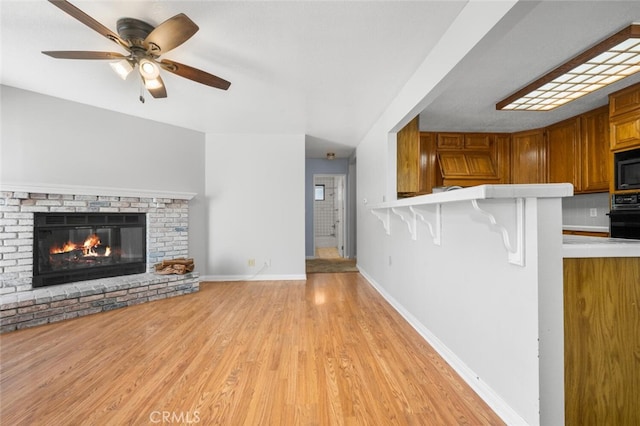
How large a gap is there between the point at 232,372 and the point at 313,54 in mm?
2392

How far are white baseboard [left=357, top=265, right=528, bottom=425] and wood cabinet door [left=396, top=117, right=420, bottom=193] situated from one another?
1.40m

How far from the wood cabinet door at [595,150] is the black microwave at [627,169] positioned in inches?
15.9

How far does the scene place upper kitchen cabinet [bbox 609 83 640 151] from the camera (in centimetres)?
235

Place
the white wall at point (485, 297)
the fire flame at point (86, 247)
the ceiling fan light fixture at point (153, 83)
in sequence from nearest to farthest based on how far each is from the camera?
the white wall at point (485, 297), the ceiling fan light fixture at point (153, 83), the fire flame at point (86, 247)

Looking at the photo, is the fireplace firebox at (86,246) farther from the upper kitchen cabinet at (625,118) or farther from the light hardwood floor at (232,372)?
the upper kitchen cabinet at (625,118)

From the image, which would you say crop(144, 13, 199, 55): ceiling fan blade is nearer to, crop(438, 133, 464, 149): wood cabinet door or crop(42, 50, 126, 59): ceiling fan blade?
crop(42, 50, 126, 59): ceiling fan blade

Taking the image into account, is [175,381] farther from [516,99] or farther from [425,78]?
[516,99]

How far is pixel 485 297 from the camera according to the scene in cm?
153

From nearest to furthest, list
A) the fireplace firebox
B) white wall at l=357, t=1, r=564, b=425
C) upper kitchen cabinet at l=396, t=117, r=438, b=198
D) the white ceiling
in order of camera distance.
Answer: white wall at l=357, t=1, r=564, b=425, the white ceiling, the fireplace firebox, upper kitchen cabinet at l=396, t=117, r=438, b=198

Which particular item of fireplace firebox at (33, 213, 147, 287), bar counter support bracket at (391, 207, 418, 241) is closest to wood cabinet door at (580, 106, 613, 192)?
bar counter support bracket at (391, 207, 418, 241)

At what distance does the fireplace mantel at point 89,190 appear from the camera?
8.63ft

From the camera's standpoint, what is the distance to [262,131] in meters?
4.06

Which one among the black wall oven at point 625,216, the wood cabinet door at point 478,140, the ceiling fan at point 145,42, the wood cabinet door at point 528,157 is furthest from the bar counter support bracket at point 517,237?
the wood cabinet door at point 528,157

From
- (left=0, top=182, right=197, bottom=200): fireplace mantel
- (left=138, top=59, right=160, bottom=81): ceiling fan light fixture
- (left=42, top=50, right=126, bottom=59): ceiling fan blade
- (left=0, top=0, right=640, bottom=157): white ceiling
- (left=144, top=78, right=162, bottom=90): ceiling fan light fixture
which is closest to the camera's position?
(left=0, top=0, right=640, bottom=157): white ceiling
